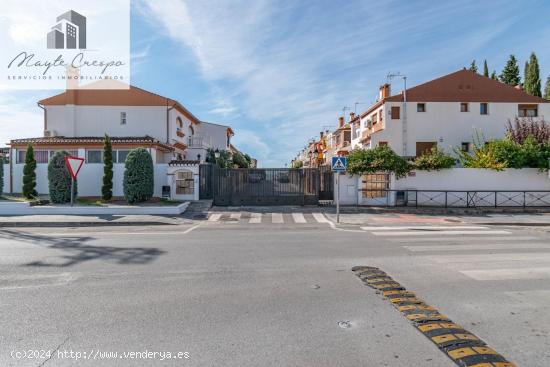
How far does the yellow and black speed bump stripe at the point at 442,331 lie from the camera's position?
10.2 ft

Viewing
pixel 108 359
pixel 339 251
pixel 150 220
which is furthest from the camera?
pixel 150 220

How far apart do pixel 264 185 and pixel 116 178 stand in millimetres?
9020

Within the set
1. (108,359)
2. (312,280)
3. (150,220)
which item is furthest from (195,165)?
(108,359)

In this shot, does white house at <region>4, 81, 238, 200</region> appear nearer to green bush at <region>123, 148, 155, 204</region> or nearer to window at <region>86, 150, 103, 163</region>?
window at <region>86, 150, 103, 163</region>

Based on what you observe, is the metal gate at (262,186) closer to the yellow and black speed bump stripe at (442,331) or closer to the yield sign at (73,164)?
the yield sign at (73,164)

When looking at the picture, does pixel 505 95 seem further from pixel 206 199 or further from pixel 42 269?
pixel 42 269

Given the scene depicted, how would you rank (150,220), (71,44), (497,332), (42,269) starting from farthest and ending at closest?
(71,44), (150,220), (42,269), (497,332)

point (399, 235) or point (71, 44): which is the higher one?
point (71, 44)

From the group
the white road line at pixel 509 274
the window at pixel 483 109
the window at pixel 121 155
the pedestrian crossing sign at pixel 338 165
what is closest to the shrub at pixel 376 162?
the pedestrian crossing sign at pixel 338 165

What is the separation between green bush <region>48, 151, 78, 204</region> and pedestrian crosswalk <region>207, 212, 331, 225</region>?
26.9ft

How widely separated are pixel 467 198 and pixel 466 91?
50.8 feet

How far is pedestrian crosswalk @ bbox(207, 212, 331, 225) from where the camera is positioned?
13.6 m

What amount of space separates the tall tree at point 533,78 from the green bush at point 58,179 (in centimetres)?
5633

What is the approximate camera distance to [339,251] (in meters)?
7.79
